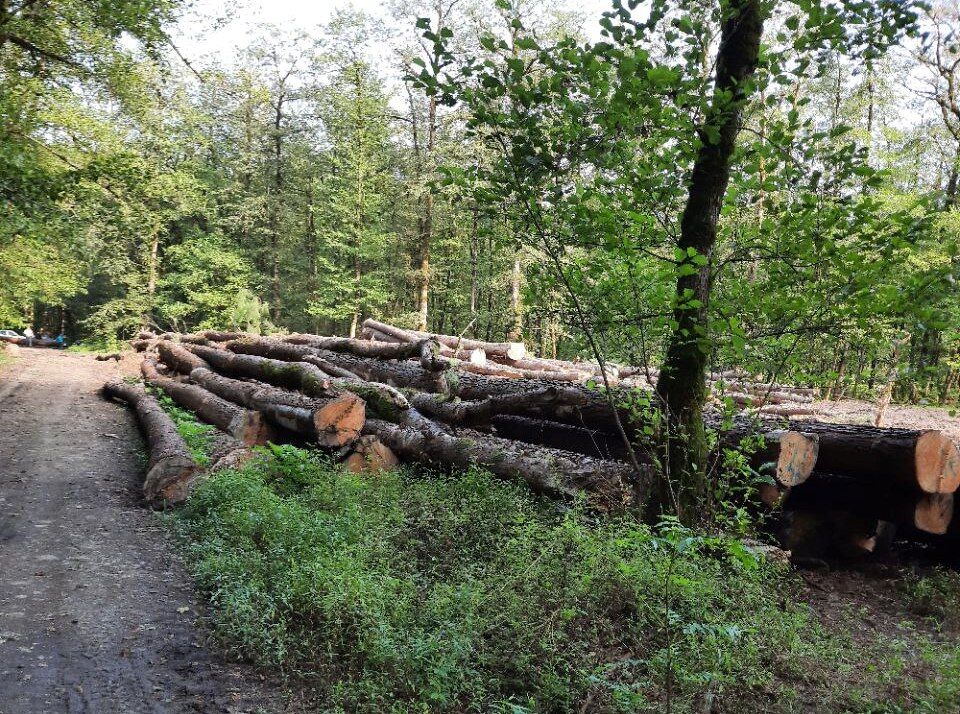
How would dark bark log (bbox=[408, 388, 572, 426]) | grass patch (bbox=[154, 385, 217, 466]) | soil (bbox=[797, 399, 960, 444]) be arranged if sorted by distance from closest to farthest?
dark bark log (bbox=[408, 388, 572, 426])
grass patch (bbox=[154, 385, 217, 466])
soil (bbox=[797, 399, 960, 444])

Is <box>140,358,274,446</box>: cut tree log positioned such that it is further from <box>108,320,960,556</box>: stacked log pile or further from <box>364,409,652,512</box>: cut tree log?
<box>364,409,652,512</box>: cut tree log

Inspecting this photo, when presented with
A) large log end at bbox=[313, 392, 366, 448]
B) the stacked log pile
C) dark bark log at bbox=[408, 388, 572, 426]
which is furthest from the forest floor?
dark bark log at bbox=[408, 388, 572, 426]

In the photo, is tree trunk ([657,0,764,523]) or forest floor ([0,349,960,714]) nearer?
forest floor ([0,349,960,714])

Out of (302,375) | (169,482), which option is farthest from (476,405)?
(169,482)

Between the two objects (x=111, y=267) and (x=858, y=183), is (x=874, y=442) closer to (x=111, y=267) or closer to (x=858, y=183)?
(x=858, y=183)

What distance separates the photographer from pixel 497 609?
179 inches

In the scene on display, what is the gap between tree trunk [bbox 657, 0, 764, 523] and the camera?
4730 millimetres

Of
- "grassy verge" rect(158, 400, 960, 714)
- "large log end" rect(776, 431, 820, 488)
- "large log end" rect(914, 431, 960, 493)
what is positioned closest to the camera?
"grassy verge" rect(158, 400, 960, 714)

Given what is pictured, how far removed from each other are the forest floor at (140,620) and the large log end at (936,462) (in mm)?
936

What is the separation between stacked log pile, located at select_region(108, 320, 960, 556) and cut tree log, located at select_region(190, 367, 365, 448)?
0.8 inches

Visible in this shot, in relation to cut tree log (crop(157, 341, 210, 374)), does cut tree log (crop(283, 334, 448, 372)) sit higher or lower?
higher

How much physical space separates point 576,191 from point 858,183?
6.08ft

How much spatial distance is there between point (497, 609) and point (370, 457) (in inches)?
165

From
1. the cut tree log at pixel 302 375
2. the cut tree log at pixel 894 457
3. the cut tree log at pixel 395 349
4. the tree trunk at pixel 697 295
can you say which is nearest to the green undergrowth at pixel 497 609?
the tree trunk at pixel 697 295
